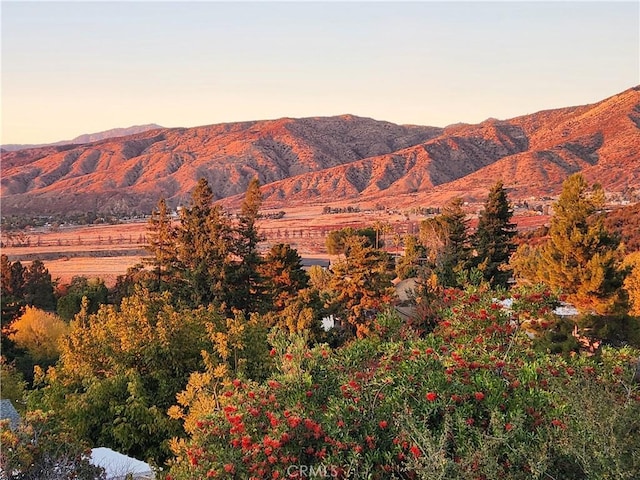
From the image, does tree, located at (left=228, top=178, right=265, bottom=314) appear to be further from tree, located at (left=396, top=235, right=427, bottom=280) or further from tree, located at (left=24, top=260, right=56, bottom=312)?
tree, located at (left=24, top=260, right=56, bottom=312)

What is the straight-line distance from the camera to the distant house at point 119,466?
1035cm

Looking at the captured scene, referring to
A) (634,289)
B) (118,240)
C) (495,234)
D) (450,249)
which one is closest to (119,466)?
(634,289)

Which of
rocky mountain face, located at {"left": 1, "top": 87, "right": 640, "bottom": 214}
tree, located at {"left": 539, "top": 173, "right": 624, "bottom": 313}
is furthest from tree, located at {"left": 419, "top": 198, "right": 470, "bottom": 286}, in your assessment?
rocky mountain face, located at {"left": 1, "top": 87, "right": 640, "bottom": 214}

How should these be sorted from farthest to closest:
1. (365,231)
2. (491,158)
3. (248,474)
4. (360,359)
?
(491,158)
(365,231)
(360,359)
(248,474)

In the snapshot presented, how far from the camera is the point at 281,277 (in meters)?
27.7

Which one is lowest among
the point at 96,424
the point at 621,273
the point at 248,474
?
the point at 96,424

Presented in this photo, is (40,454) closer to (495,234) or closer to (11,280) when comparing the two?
(495,234)

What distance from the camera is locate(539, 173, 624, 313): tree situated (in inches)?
815

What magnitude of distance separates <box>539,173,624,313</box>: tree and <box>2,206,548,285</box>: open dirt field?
3981 cm

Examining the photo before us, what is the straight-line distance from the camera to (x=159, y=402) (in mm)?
14828

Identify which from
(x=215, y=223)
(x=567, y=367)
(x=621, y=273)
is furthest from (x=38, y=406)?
(x=621, y=273)

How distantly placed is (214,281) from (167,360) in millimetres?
11574

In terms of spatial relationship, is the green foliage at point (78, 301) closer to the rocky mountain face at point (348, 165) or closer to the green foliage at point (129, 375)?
the green foliage at point (129, 375)

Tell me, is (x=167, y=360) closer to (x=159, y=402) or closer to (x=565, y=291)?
(x=159, y=402)
